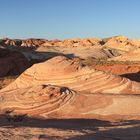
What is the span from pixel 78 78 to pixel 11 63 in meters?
14.3

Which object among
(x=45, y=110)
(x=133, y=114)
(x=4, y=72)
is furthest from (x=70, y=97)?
(x=4, y=72)

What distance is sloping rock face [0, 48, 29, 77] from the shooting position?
26.3 m

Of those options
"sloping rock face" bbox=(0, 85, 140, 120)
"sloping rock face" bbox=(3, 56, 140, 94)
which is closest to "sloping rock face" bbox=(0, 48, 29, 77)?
"sloping rock face" bbox=(3, 56, 140, 94)

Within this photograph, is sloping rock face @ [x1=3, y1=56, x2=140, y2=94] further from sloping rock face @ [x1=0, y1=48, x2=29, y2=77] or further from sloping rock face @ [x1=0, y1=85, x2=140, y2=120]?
sloping rock face @ [x1=0, y1=48, x2=29, y2=77]

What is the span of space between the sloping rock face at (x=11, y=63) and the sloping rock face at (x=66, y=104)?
14753mm

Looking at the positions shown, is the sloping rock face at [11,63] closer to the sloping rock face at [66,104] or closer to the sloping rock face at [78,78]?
the sloping rock face at [78,78]

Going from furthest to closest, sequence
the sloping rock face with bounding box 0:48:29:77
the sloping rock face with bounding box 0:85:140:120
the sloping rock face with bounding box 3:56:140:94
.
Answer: the sloping rock face with bounding box 0:48:29:77
the sloping rock face with bounding box 3:56:140:94
the sloping rock face with bounding box 0:85:140:120

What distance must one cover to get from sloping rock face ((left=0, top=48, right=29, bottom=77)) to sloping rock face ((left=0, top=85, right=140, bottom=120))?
14753mm

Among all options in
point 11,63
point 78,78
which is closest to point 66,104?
point 78,78

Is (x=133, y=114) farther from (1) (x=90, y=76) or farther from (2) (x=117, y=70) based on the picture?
(2) (x=117, y=70)

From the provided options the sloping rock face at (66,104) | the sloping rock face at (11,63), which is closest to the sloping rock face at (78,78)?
the sloping rock face at (66,104)

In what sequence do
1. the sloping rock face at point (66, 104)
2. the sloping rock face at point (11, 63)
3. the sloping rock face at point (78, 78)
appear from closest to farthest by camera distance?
the sloping rock face at point (66, 104)
the sloping rock face at point (78, 78)
the sloping rock face at point (11, 63)

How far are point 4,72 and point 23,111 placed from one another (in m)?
15.8

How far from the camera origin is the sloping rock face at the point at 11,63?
26.3 metres
